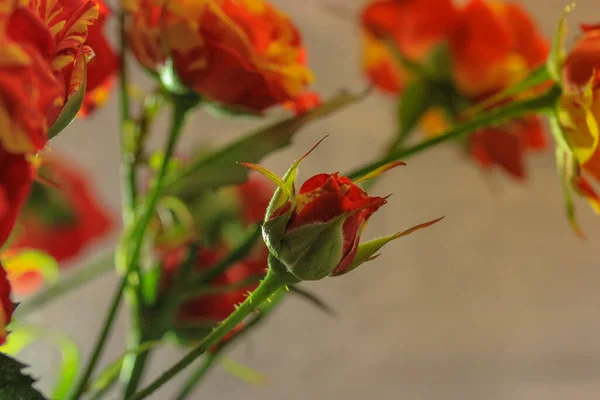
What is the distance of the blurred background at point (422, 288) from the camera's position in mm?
726

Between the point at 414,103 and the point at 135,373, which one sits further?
the point at 414,103

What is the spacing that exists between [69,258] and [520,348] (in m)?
0.54

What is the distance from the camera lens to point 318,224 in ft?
0.59

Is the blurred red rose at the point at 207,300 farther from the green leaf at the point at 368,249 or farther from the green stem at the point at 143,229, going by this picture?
the green leaf at the point at 368,249

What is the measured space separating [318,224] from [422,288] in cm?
60

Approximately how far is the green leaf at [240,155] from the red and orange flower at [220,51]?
11 millimetres

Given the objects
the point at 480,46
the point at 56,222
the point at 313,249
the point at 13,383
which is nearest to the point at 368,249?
the point at 313,249

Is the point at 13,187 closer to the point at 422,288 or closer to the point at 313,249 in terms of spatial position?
the point at 313,249

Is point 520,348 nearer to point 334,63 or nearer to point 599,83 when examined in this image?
point 334,63

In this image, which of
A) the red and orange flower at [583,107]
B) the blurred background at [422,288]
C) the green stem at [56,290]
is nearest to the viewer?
Answer: the red and orange flower at [583,107]

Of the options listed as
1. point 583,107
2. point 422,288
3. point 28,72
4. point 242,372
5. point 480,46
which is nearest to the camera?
point 28,72

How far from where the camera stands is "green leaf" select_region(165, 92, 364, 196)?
253 millimetres

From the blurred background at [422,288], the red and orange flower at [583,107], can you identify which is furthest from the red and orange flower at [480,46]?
the blurred background at [422,288]

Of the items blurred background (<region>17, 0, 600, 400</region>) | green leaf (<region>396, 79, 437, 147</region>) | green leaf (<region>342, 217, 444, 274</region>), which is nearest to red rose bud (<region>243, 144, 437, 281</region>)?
green leaf (<region>342, 217, 444, 274</region>)
